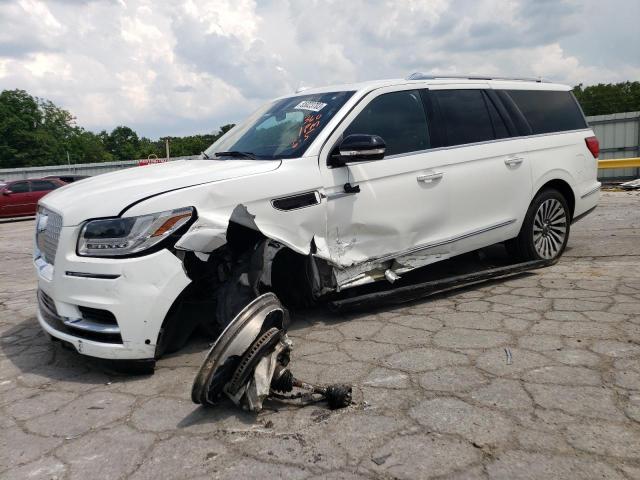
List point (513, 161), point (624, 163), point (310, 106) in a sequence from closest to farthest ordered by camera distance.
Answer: point (310, 106)
point (513, 161)
point (624, 163)

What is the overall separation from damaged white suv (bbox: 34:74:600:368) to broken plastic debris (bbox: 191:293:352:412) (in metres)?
0.54

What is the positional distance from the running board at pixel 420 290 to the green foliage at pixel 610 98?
6982cm

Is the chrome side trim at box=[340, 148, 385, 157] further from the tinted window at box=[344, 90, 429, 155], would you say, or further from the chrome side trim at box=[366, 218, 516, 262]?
the chrome side trim at box=[366, 218, 516, 262]

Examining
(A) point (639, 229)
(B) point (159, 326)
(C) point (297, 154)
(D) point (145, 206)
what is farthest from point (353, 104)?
(A) point (639, 229)

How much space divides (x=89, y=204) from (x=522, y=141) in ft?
12.4

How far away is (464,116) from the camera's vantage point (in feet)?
15.8

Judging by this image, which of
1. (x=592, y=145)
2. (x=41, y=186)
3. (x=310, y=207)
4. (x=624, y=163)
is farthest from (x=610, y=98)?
(x=310, y=207)

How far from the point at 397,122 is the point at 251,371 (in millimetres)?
2434

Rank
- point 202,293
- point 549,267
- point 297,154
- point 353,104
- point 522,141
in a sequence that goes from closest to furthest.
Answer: point 202,293
point 297,154
point 353,104
point 522,141
point 549,267

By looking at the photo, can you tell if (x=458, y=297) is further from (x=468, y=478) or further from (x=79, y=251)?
(x=79, y=251)

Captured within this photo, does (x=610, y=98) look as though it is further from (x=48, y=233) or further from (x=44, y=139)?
(x=48, y=233)

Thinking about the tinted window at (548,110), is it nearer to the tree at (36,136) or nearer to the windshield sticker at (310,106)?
the windshield sticker at (310,106)

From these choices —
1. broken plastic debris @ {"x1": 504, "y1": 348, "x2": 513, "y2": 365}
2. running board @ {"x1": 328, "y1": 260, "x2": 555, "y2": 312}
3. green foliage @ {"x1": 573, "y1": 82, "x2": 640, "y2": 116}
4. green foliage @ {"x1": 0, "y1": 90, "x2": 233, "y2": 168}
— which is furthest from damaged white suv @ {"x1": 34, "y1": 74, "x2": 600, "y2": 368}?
green foliage @ {"x1": 573, "y1": 82, "x2": 640, "y2": 116}

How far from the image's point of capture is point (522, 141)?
5117 millimetres
